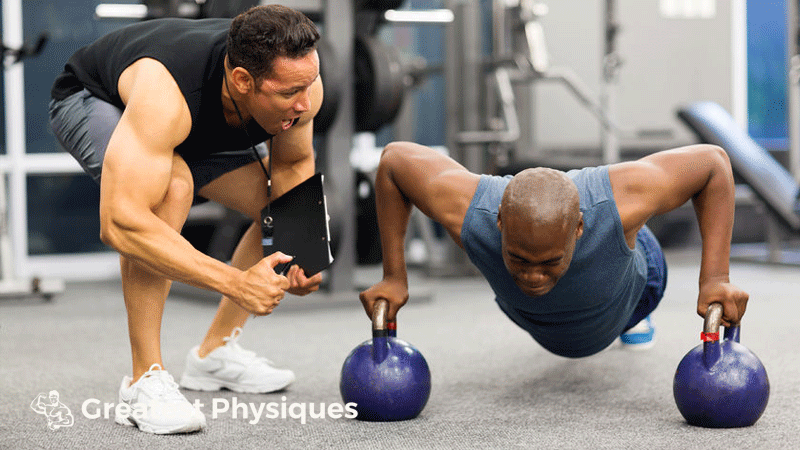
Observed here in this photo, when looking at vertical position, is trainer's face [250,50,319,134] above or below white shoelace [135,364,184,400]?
above

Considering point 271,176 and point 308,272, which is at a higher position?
point 271,176

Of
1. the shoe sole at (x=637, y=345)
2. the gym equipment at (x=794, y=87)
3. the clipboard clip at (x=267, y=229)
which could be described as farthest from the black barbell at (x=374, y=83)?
the gym equipment at (x=794, y=87)

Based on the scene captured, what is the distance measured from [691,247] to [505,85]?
181 cm

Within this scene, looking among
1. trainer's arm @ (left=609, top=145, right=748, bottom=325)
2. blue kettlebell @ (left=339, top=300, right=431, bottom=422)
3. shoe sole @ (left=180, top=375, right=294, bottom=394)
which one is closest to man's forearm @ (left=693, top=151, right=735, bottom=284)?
trainer's arm @ (left=609, top=145, right=748, bottom=325)

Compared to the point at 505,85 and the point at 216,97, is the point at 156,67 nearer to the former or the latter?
the point at 216,97

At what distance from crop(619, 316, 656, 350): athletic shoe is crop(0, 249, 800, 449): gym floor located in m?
0.02

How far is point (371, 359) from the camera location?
174 centimetres

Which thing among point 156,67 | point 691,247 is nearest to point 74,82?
point 156,67

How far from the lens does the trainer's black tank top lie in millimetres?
1660

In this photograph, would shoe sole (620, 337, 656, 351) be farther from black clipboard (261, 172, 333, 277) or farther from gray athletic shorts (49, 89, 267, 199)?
gray athletic shorts (49, 89, 267, 199)

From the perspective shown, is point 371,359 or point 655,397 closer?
point 371,359

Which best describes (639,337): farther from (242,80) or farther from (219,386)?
(242,80)

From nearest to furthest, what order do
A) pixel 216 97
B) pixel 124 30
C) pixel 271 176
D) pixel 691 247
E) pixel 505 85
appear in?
pixel 216 97 → pixel 124 30 → pixel 271 176 → pixel 505 85 → pixel 691 247

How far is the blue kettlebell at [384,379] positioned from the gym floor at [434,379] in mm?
34
